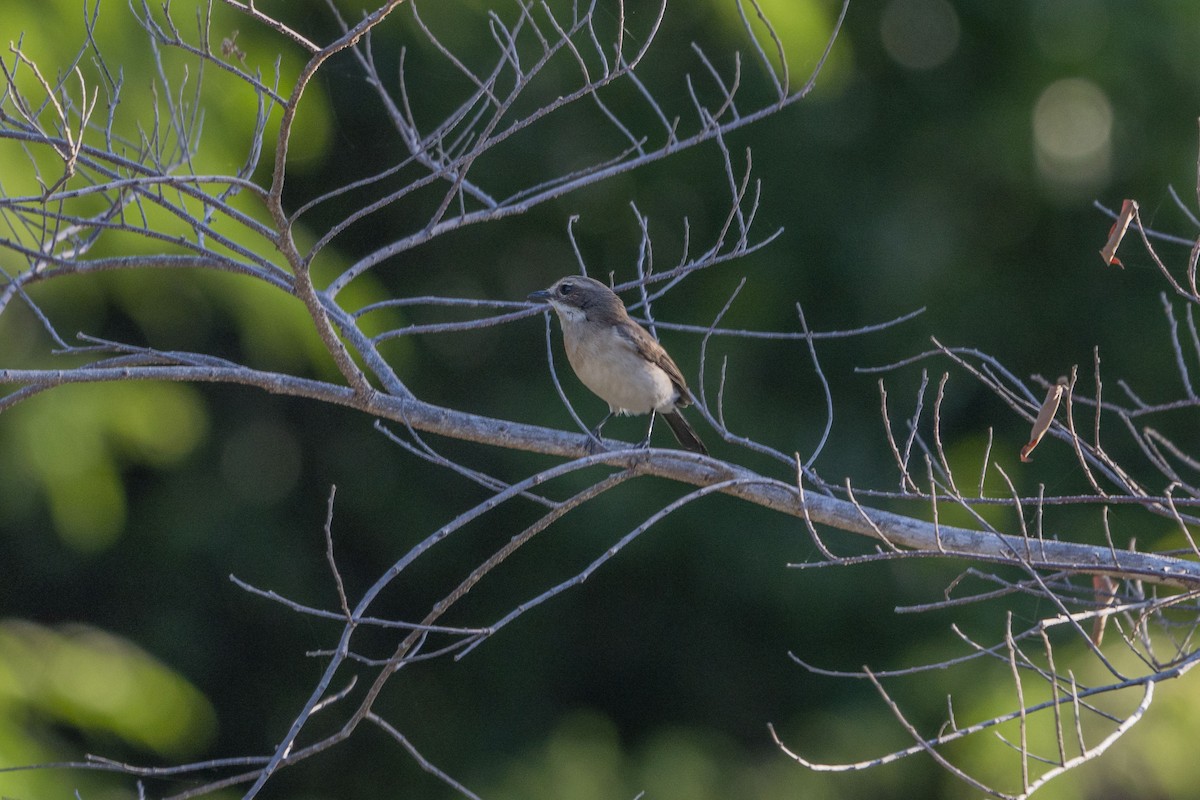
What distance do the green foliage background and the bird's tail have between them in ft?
5.75

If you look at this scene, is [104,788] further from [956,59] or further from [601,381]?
[956,59]

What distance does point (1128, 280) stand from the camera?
9250 millimetres

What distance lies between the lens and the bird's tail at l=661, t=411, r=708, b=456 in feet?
21.2

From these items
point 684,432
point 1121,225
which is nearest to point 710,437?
Result: point 684,432

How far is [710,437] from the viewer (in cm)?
834

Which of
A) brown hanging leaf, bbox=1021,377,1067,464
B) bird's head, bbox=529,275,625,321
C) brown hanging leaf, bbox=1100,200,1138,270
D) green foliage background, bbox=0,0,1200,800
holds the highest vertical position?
brown hanging leaf, bbox=1100,200,1138,270

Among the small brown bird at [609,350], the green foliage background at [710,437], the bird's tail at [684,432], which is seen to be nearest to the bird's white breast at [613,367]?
the small brown bird at [609,350]

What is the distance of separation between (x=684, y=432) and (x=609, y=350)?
927mm

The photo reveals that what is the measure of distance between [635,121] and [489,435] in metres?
4.75

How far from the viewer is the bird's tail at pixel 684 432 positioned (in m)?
6.45

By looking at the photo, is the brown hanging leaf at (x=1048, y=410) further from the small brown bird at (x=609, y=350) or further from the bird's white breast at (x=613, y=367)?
the bird's white breast at (x=613, y=367)

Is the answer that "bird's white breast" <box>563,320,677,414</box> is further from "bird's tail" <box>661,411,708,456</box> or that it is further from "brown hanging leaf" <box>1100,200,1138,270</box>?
"brown hanging leaf" <box>1100,200,1138,270</box>

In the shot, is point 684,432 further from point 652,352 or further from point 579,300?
point 579,300

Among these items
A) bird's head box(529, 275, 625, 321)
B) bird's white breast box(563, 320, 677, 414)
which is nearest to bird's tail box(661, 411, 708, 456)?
bird's white breast box(563, 320, 677, 414)
